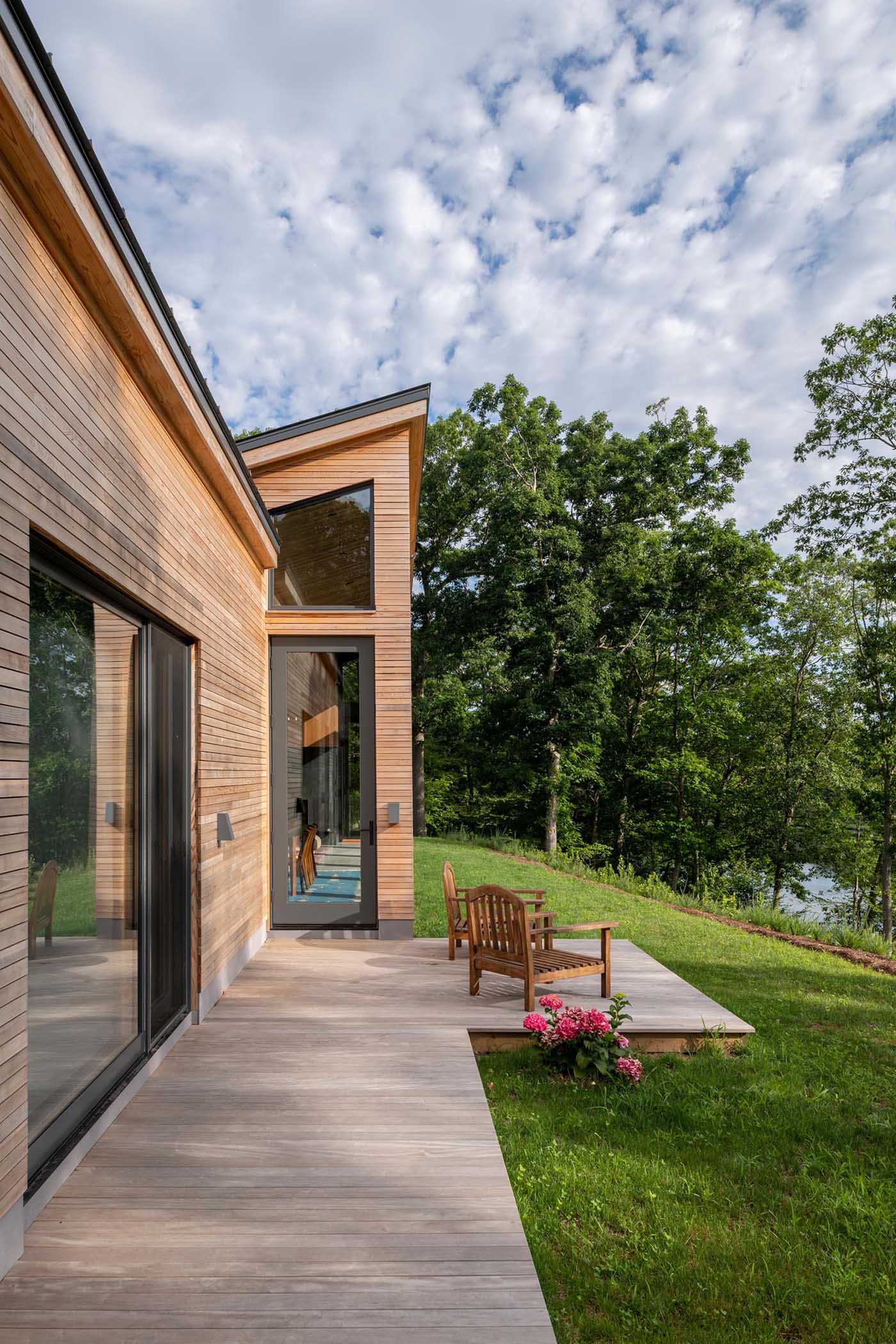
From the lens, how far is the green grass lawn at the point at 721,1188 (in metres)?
2.25

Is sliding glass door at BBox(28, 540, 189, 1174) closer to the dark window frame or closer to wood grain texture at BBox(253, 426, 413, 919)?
wood grain texture at BBox(253, 426, 413, 919)

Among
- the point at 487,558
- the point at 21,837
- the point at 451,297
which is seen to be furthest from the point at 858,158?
the point at 21,837

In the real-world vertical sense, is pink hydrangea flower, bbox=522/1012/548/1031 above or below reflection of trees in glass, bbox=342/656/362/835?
below

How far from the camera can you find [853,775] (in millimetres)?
18266

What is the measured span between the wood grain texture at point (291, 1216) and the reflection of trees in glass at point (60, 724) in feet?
4.03

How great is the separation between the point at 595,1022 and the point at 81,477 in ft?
12.2

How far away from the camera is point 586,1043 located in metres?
4.03

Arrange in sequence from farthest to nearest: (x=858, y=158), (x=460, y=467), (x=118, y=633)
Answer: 1. (x=460, y=467)
2. (x=858, y=158)
3. (x=118, y=633)

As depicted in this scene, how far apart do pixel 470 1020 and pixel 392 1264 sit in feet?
7.77

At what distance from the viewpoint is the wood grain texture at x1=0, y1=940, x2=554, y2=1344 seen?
203cm

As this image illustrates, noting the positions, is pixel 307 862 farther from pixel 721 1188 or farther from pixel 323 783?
pixel 721 1188

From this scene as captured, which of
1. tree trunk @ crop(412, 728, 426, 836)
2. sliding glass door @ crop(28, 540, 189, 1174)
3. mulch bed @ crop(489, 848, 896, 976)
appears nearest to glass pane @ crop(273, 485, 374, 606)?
sliding glass door @ crop(28, 540, 189, 1174)

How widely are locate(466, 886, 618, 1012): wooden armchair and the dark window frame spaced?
333 centimetres

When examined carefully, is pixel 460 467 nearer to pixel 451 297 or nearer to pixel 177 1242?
pixel 451 297
